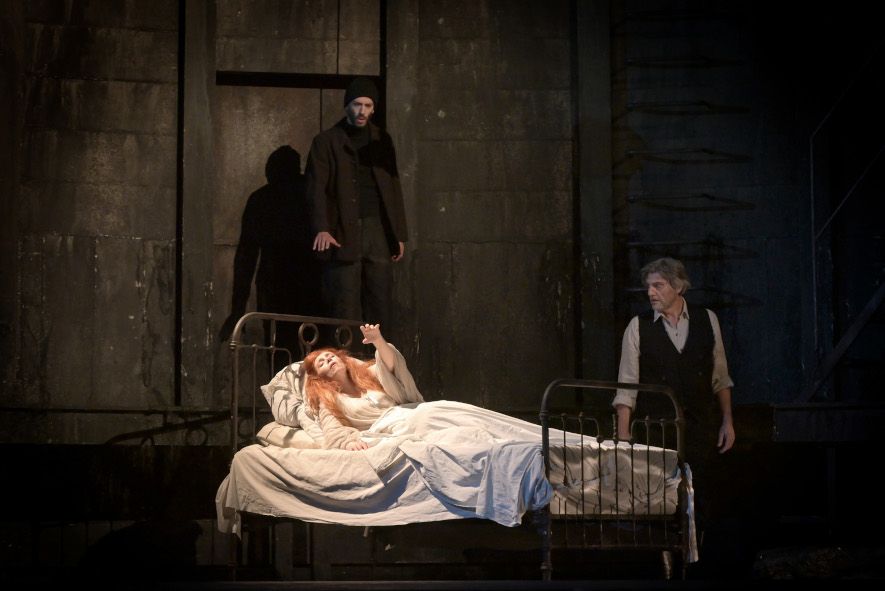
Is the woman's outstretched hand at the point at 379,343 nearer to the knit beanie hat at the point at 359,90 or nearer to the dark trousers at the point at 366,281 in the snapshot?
the dark trousers at the point at 366,281

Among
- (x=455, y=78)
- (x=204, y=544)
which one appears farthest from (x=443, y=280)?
(x=204, y=544)

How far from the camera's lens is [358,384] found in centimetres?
560

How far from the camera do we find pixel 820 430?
5.79 meters

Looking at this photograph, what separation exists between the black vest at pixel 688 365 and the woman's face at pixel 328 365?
1.56m

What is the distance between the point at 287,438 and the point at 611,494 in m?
1.59

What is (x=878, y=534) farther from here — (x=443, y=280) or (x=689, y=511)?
(x=443, y=280)

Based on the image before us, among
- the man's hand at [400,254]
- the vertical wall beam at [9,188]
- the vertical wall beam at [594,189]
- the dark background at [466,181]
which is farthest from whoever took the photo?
the vertical wall beam at [594,189]

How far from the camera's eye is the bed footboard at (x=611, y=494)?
4504 millimetres

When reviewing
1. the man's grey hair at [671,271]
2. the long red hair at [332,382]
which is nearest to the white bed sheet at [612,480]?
the man's grey hair at [671,271]

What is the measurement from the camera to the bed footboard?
450 centimetres

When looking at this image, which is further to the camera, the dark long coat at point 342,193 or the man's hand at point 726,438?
the dark long coat at point 342,193

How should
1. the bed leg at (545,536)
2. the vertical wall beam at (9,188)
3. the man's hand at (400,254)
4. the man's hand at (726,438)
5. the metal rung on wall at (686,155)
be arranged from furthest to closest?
the metal rung on wall at (686,155)
the vertical wall beam at (9,188)
the man's hand at (400,254)
the man's hand at (726,438)
the bed leg at (545,536)

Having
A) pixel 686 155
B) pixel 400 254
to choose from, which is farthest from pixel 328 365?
pixel 686 155

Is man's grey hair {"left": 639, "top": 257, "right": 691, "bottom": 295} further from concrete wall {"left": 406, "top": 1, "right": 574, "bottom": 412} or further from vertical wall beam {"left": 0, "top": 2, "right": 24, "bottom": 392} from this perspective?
vertical wall beam {"left": 0, "top": 2, "right": 24, "bottom": 392}
